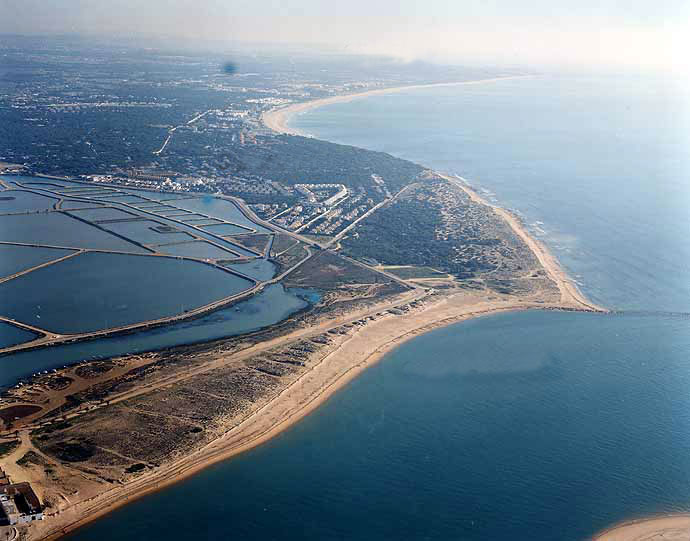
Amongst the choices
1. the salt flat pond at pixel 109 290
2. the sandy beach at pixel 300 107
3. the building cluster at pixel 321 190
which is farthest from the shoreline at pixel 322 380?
the sandy beach at pixel 300 107

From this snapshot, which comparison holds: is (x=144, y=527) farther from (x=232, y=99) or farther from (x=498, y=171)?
(x=232, y=99)

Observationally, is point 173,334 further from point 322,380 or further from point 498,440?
point 498,440

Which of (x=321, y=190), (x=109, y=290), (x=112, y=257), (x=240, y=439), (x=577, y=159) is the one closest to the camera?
(x=240, y=439)

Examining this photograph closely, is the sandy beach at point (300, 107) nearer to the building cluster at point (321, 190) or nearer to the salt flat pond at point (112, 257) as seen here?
the building cluster at point (321, 190)

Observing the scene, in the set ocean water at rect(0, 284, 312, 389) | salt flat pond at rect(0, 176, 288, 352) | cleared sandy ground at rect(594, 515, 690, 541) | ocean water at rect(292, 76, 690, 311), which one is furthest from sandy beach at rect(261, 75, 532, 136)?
cleared sandy ground at rect(594, 515, 690, 541)

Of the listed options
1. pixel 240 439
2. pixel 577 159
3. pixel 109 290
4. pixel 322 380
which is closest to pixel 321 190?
pixel 109 290

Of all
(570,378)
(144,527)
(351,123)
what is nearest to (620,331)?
(570,378)

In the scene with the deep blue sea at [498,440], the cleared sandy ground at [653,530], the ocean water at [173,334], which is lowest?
the cleared sandy ground at [653,530]

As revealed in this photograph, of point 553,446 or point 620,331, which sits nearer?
point 553,446
